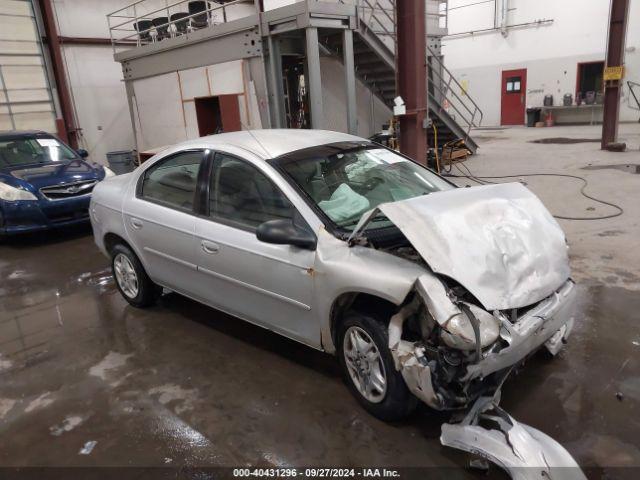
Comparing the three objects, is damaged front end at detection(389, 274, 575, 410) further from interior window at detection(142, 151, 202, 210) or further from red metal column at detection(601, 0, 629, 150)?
red metal column at detection(601, 0, 629, 150)

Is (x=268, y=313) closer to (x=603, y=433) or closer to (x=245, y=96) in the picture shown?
(x=603, y=433)

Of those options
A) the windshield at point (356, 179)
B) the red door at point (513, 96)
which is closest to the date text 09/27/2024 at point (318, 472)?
the windshield at point (356, 179)

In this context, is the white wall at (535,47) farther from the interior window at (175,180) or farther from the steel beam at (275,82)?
the interior window at (175,180)

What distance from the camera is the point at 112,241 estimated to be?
4.47 meters

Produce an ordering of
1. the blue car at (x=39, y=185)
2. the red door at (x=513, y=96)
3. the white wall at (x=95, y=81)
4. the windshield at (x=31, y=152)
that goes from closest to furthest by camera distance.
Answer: the blue car at (x=39, y=185)
the windshield at (x=31, y=152)
the white wall at (x=95, y=81)
the red door at (x=513, y=96)

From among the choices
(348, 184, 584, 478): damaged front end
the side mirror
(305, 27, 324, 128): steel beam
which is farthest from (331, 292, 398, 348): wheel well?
(305, 27, 324, 128): steel beam

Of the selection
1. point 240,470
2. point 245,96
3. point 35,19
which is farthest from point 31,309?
point 35,19

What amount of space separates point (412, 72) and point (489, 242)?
551 centimetres

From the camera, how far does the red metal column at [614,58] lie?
1102 centimetres

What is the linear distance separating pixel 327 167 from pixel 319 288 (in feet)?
3.12

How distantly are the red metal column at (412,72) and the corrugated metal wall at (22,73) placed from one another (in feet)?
33.7

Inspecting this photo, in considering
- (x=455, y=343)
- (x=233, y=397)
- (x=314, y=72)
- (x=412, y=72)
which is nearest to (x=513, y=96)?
(x=412, y=72)

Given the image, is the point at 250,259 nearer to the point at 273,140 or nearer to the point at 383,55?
the point at 273,140

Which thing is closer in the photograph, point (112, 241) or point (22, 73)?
point (112, 241)
